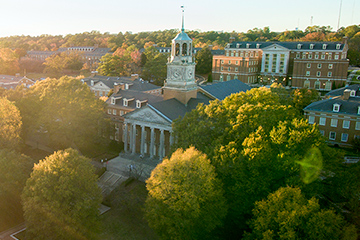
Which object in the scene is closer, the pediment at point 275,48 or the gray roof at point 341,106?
the gray roof at point 341,106

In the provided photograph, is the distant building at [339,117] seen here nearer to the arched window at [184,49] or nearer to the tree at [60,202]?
the arched window at [184,49]

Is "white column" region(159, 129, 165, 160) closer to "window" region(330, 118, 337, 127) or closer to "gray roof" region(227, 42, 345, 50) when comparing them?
"window" region(330, 118, 337, 127)

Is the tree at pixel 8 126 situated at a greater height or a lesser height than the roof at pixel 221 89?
lesser

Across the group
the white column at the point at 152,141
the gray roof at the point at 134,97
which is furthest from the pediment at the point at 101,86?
the white column at the point at 152,141

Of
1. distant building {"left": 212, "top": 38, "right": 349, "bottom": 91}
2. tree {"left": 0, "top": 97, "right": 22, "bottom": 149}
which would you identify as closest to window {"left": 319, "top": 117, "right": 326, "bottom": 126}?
distant building {"left": 212, "top": 38, "right": 349, "bottom": 91}

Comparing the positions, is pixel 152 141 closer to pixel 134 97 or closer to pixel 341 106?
pixel 134 97

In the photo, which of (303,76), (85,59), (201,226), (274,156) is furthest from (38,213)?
(85,59)
